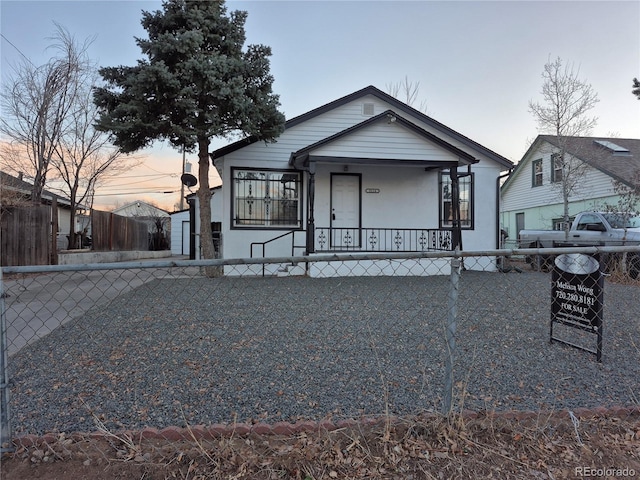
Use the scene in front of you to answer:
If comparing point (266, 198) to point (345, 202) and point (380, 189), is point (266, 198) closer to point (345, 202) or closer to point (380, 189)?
point (345, 202)

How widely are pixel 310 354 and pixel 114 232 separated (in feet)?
48.2

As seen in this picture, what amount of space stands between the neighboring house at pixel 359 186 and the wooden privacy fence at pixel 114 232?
639 cm

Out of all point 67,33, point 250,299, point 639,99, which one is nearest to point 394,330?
point 250,299

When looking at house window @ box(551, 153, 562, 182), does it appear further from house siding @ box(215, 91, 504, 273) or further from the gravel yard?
the gravel yard

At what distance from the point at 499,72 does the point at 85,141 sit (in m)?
16.7

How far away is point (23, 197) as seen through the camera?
11656 millimetres

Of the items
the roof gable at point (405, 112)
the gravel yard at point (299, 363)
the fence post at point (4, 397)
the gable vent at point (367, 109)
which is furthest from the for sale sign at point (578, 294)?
the gable vent at point (367, 109)

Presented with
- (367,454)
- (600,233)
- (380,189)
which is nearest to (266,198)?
(380,189)

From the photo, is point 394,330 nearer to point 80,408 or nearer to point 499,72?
point 80,408

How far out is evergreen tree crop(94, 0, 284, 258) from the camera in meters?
8.10

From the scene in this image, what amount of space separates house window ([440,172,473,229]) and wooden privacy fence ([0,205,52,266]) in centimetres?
1204

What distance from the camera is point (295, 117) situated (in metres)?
11.2

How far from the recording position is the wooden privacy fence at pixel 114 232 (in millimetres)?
13965

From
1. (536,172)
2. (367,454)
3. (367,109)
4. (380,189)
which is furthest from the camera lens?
(536,172)
